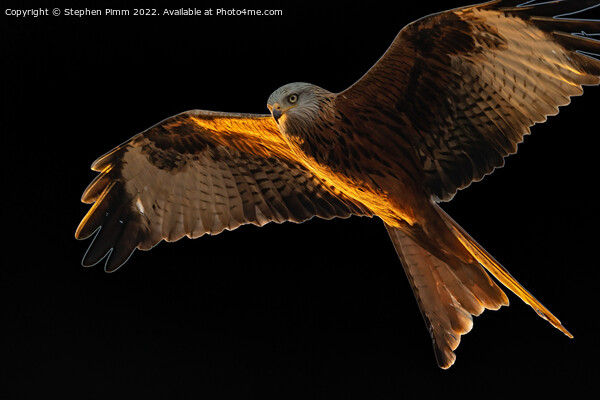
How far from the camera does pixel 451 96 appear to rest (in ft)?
11.8

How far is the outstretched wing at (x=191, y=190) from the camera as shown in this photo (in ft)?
13.6

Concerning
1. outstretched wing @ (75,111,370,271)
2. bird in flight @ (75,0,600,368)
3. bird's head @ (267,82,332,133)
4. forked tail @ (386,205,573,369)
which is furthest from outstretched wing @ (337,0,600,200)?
outstretched wing @ (75,111,370,271)

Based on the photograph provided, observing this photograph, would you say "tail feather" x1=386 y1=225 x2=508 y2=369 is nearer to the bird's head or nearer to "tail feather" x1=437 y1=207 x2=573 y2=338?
"tail feather" x1=437 y1=207 x2=573 y2=338

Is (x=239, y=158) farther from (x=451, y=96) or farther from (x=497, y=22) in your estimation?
(x=497, y=22)

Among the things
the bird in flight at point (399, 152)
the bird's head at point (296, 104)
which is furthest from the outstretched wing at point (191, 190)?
the bird's head at point (296, 104)

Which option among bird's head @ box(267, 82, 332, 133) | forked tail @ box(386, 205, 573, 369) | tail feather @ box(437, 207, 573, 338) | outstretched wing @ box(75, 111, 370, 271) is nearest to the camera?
tail feather @ box(437, 207, 573, 338)

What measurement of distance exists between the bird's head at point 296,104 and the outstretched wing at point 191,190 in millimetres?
476

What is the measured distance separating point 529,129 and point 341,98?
86 centimetres

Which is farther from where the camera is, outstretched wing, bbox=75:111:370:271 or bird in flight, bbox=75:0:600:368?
outstretched wing, bbox=75:111:370:271

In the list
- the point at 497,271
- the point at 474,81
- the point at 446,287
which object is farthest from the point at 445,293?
the point at 474,81

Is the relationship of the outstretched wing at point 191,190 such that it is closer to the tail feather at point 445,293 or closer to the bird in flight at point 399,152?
the bird in flight at point 399,152

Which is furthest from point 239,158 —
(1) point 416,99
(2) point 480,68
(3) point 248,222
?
(2) point 480,68

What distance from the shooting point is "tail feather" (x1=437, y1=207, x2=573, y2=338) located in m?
3.43

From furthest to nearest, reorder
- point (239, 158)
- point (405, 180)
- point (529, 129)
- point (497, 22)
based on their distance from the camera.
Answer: point (239, 158) → point (405, 180) → point (529, 129) → point (497, 22)
